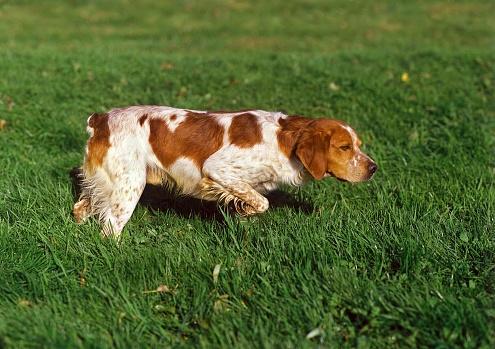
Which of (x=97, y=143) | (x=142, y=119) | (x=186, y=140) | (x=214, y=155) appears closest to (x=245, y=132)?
(x=214, y=155)

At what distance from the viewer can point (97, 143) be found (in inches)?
162

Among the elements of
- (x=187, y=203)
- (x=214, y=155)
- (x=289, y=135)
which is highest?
(x=289, y=135)

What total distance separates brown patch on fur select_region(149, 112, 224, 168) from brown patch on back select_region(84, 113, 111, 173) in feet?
1.09

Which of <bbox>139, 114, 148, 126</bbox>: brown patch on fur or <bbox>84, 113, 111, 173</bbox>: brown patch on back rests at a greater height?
<bbox>139, 114, 148, 126</bbox>: brown patch on fur

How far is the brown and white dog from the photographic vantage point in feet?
13.2

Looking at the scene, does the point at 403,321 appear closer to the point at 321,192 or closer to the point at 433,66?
the point at 321,192

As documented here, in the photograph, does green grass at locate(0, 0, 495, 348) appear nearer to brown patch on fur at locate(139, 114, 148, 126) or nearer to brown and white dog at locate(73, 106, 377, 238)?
brown and white dog at locate(73, 106, 377, 238)

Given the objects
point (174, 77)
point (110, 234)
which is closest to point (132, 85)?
point (174, 77)

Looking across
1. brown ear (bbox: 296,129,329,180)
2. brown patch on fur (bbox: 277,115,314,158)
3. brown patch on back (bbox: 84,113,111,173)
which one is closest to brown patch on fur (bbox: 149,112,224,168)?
brown patch on back (bbox: 84,113,111,173)

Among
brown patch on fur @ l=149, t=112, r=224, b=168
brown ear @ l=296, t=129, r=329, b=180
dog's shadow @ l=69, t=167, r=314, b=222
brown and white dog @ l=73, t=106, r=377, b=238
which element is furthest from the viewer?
dog's shadow @ l=69, t=167, r=314, b=222

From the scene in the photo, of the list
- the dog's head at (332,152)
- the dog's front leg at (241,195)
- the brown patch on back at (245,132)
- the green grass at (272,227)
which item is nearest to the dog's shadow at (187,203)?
the green grass at (272,227)

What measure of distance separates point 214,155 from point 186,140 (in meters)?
0.25

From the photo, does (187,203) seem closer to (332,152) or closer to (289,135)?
(289,135)

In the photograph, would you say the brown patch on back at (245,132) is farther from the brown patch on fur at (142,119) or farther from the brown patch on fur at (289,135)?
the brown patch on fur at (142,119)
